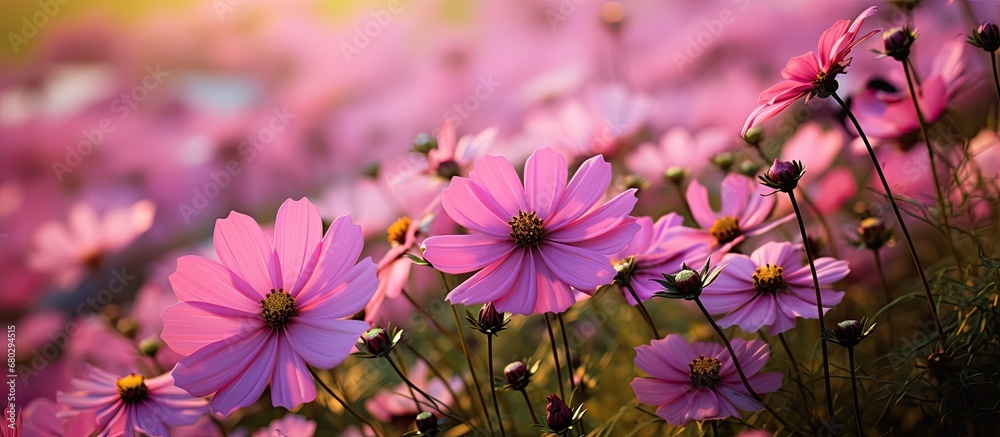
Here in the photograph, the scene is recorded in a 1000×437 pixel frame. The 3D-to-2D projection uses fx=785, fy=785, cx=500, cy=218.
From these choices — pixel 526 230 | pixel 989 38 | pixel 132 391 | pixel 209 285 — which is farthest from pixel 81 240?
pixel 989 38

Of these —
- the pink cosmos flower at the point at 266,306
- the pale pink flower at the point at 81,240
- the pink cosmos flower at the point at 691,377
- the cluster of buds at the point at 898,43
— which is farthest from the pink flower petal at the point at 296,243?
the pale pink flower at the point at 81,240

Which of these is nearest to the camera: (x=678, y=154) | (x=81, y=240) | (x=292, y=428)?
(x=292, y=428)

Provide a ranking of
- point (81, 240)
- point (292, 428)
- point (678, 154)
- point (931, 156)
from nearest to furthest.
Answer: point (931, 156) < point (292, 428) < point (678, 154) < point (81, 240)

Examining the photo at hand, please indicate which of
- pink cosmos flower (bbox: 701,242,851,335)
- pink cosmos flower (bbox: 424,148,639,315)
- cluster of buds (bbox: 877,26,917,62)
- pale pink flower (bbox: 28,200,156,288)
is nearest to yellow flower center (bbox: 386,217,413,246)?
pink cosmos flower (bbox: 424,148,639,315)

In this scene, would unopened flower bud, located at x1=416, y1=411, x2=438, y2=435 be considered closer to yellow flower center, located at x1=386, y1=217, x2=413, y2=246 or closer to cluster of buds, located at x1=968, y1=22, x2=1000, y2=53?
yellow flower center, located at x1=386, y1=217, x2=413, y2=246

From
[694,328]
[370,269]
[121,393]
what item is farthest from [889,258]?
[121,393]

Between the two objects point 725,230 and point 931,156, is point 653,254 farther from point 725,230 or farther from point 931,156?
point 931,156
